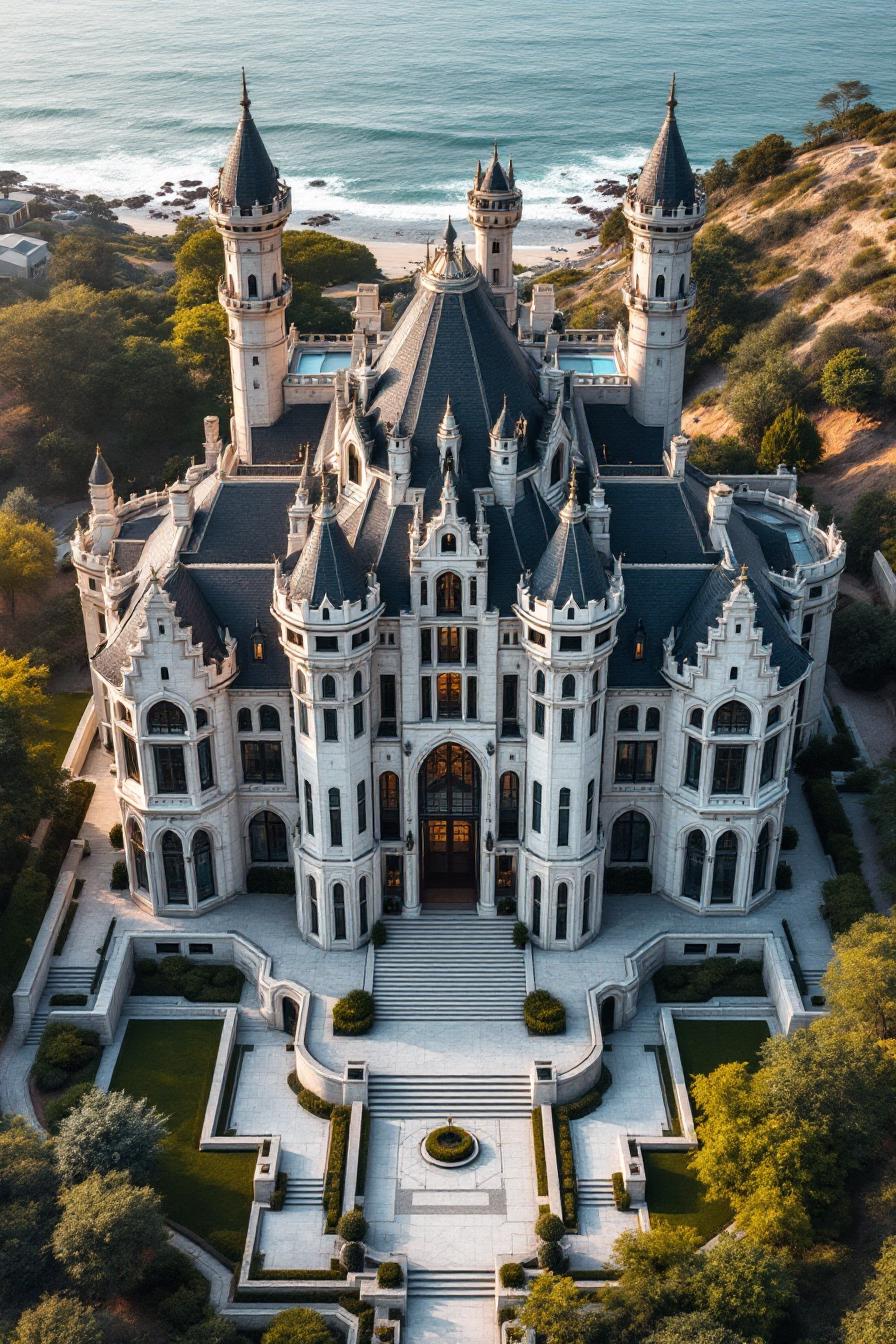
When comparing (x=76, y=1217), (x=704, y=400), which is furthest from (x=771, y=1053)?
(x=704, y=400)

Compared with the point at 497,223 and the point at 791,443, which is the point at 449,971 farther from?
the point at 791,443

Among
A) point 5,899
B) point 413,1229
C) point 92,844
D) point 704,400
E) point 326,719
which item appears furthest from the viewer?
point 704,400

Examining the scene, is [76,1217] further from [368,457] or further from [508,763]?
[368,457]

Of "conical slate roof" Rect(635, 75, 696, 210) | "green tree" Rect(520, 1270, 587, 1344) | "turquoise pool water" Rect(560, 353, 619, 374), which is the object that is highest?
"conical slate roof" Rect(635, 75, 696, 210)

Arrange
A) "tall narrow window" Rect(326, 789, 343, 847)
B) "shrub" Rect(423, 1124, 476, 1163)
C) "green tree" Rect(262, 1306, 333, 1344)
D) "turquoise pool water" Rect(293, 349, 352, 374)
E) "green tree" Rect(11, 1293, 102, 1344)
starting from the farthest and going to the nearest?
"turquoise pool water" Rect(293, 349, 352, 374), "tall narrow window" Rect(326, 789, 343, 847), "shrub" Rect(423, 1124, 476, 1163), "green tree" Rect(262, 1306, 333, 1344), "green tree" Rect(11, 1293, 102, 1344)

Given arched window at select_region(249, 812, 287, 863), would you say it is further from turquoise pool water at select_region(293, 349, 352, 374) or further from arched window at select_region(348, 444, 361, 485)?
turquoise pool water at select_region(293, 349, 352, 374)

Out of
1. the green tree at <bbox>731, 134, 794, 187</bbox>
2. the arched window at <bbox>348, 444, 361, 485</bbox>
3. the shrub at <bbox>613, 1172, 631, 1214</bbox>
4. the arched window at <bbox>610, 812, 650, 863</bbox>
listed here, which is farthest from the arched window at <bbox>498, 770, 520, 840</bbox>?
the green tree at <bbox>731, 134, 794, 187</bbox>
